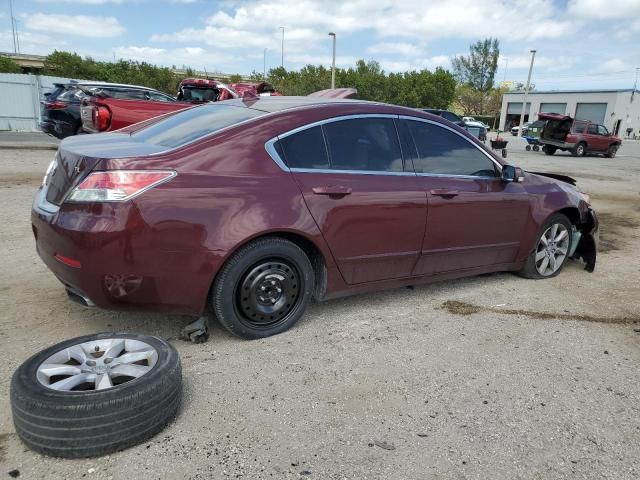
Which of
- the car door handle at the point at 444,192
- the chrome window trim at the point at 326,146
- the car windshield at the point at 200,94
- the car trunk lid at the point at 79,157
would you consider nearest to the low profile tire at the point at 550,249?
the car door handle at the point at 444,192

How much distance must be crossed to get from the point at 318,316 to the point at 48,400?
2144 millimetres

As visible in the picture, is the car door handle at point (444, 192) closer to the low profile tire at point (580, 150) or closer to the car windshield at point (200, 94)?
the car windshield at point (200, 94)

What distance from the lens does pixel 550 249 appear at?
16.8 feet

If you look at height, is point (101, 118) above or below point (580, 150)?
above

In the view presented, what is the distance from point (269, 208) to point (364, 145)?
3.16 feet

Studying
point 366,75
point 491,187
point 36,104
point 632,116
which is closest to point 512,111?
point 632,116

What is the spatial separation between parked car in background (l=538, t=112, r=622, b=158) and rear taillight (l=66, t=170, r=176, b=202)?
79.5 feet

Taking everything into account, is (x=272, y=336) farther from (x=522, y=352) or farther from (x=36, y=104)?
(x=36, y=104)

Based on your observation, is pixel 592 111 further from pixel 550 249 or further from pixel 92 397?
pixel 92 397

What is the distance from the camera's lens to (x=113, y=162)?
2953 mm

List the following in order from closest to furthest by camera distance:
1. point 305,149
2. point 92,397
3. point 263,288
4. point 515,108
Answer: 1. point 92,397
2. point 263,288
3. point 305,149
4. point 515,108

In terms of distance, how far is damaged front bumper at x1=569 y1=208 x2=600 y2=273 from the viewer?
5.27 meters

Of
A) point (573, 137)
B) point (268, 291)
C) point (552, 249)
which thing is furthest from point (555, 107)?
point (268, 291)

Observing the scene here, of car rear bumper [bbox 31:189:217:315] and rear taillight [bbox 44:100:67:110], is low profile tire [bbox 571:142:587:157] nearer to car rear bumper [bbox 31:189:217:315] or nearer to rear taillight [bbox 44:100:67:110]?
rear taillight [bbox 44:100:67:110]
